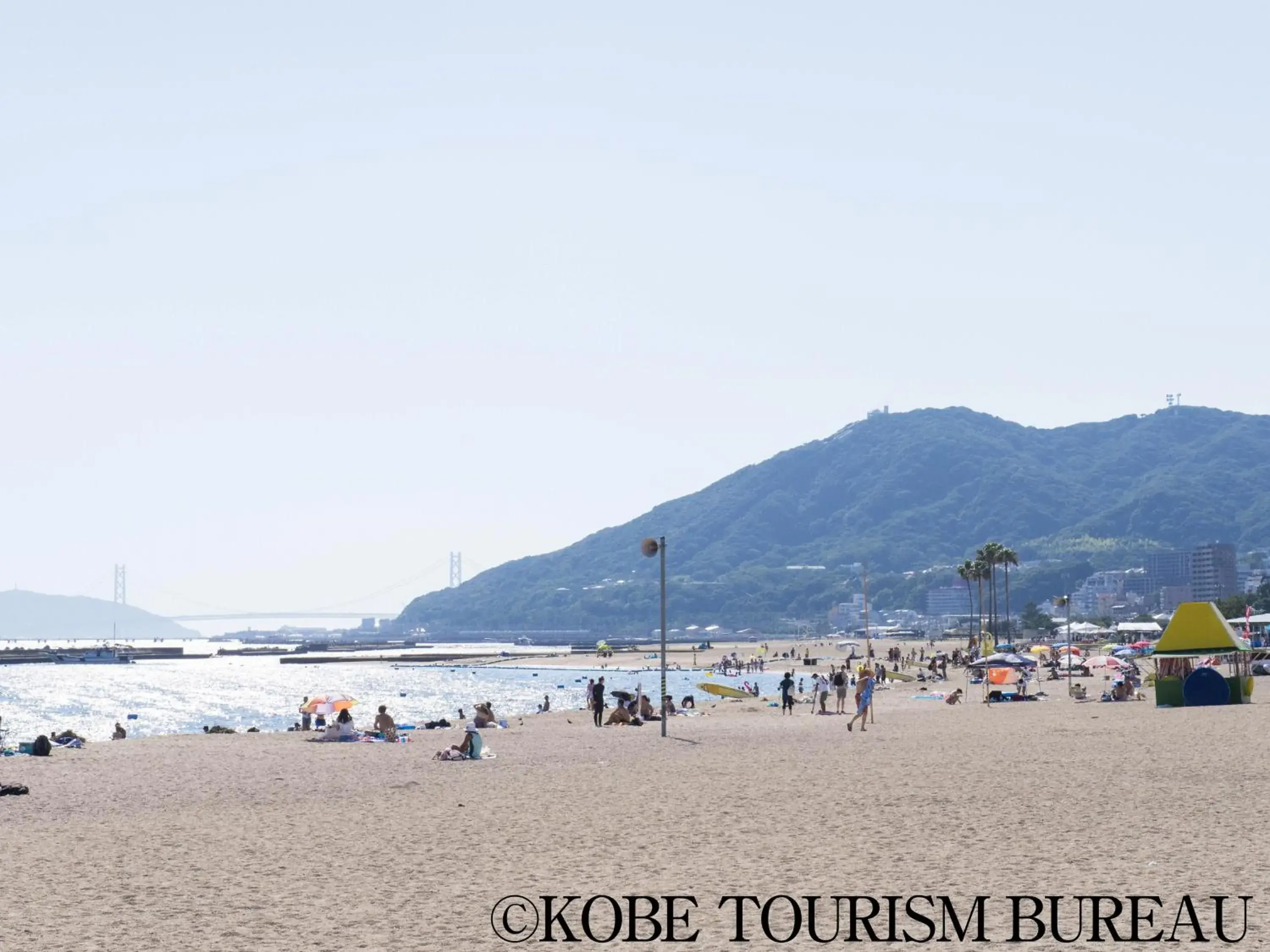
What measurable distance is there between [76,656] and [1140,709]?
6391 inches

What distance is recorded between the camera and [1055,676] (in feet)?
197

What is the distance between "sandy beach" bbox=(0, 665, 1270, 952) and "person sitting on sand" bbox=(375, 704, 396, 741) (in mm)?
5983

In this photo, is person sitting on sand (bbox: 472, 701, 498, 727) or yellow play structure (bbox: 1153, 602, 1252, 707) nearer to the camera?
yellow play structure (bbox: 1153, 602, 1252, 707)

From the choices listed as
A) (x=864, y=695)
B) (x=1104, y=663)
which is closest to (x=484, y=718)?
(x=864, y=695)

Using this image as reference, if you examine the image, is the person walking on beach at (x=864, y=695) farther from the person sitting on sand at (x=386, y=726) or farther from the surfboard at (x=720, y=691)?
the surfboard at (x=720, y=691)

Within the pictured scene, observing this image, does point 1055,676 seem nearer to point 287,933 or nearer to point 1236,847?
point 1236,847

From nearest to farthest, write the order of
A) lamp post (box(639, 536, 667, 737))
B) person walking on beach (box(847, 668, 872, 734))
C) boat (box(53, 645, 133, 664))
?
lamp post (box(639, 536, 667, 737)) → person walking on beach (box(847, 668, 872, 734)) → boat (box(53, 645, 133, 664))

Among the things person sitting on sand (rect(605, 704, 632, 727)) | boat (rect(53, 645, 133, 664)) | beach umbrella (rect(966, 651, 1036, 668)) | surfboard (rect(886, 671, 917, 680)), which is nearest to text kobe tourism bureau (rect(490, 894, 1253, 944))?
person sitting on sand (rect(605, 704, 632, 727))

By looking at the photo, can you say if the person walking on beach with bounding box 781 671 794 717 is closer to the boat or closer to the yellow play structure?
the yellow play structure

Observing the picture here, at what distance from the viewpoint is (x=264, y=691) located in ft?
342

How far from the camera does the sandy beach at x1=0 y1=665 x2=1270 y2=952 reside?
31.2ft

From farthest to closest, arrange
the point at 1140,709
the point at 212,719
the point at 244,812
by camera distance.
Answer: the point at 212,719 → the point at 1140,709 → the point at 244,812

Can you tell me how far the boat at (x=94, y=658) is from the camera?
170 metres

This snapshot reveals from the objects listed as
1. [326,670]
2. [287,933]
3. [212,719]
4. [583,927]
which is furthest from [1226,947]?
[326,670]
